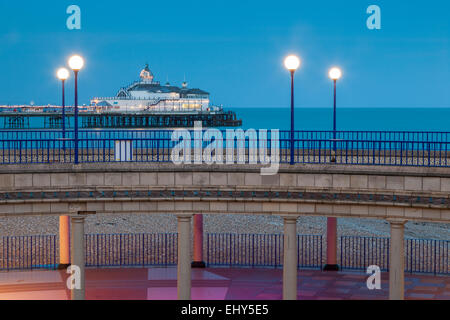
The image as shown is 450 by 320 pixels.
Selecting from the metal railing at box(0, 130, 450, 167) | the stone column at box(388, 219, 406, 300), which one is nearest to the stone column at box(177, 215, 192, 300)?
the metal railing at box(0, 130, 450, 167)

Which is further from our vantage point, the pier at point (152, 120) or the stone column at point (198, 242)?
the pier at point (152, 120)

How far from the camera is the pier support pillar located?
20578 millimetres

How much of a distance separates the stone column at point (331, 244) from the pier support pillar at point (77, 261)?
33.9 ft

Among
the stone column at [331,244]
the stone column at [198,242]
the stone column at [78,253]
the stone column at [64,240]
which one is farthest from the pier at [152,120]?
the stone column at [78,253]

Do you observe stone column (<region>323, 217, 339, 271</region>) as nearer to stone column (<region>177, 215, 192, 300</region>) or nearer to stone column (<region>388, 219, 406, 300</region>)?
stone column (<region>388, 219, 406, 300</region>)

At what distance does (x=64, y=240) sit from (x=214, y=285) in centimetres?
665

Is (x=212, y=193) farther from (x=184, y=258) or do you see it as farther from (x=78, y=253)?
(x=78, y=253)

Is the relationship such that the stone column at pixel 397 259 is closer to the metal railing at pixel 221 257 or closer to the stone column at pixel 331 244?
A: the stone column at pixel 331 244

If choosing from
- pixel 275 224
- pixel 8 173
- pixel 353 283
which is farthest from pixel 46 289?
pixel 275 224

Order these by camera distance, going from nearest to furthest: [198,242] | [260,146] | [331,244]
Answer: [260,146] → [331,244] → [198,242]

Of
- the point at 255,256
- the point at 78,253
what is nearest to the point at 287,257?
the point at 78,253

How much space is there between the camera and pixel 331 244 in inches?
1078

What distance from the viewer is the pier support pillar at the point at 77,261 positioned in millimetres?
20578
